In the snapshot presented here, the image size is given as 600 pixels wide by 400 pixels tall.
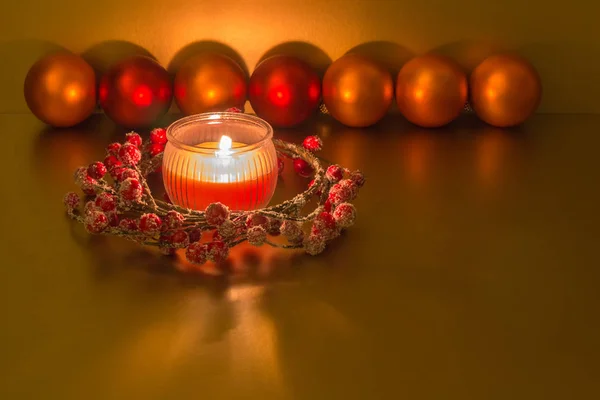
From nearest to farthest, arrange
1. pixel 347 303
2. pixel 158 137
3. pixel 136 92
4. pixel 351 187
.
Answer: pixel 347 303
pixel 351 187
pixel 158 137
pixel 136 92

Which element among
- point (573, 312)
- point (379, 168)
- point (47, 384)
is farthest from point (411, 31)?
point (47, 384)

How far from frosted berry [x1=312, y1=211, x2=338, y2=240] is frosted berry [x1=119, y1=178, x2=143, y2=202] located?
0.16 meters

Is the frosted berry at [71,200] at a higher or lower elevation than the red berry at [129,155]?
lower

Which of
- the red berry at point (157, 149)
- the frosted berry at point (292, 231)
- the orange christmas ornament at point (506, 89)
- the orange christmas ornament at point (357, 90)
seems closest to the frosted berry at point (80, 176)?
the red berry at point (157, 149)

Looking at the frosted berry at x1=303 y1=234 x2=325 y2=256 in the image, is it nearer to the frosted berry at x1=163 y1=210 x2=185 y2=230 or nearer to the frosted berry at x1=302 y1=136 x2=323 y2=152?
the frosted berry at x1=163 y1=210 x2=185 y2=230

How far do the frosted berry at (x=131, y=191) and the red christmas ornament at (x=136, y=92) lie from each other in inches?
11.2

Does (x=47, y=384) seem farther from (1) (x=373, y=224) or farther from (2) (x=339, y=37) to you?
(2) (x=339, y=37)

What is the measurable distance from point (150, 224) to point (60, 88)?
37 centimetres

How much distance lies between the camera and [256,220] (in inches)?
28.0

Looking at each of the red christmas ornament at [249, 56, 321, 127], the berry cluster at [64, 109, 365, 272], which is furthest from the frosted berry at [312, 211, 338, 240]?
the red christmas ornament at [249, 56, 321, 127]

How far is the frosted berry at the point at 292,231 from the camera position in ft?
2.32

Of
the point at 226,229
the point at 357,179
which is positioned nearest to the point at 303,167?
the point at 357,179

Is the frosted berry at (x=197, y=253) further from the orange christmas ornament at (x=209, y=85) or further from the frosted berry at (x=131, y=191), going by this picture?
the orange christmas ornament at (x=209, y=85)

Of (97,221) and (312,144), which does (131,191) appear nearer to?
(97,221)
